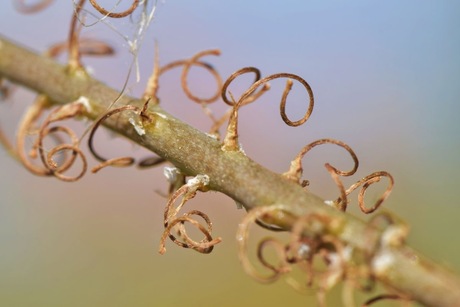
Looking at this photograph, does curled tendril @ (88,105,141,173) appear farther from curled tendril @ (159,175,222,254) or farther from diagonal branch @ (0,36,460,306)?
curled tendril @ (159,175,222,254)

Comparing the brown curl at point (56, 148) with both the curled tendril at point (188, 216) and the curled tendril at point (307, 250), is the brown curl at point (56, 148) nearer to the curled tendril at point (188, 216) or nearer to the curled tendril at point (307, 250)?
the curled tendril at point (188, 216)

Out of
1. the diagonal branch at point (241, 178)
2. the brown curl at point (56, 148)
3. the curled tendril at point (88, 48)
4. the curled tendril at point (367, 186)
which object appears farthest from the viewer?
the curled tendril at point (88, 48)

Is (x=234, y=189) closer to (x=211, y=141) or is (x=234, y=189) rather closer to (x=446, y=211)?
(x=211, y=141)

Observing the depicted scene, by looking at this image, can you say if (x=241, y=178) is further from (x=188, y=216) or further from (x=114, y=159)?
(x=114, y=159)

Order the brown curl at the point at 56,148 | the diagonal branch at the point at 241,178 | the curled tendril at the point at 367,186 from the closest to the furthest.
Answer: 1. the diagonal branch at the point at 241,178
2. the curled tendril at the point at 367,186
3. the brown curl at the point at 56,148

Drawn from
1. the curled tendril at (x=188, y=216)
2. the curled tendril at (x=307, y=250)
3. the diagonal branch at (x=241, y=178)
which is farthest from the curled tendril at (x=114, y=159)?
the curled tendril at (x=307, y=250)

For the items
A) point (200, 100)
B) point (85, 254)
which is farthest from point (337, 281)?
point (85, 254)

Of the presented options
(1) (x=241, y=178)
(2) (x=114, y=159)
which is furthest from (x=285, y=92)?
(2) (x=114, y=159)

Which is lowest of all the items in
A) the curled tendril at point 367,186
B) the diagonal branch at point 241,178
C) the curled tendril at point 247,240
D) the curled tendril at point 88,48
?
the curled tendril at point 247,240
